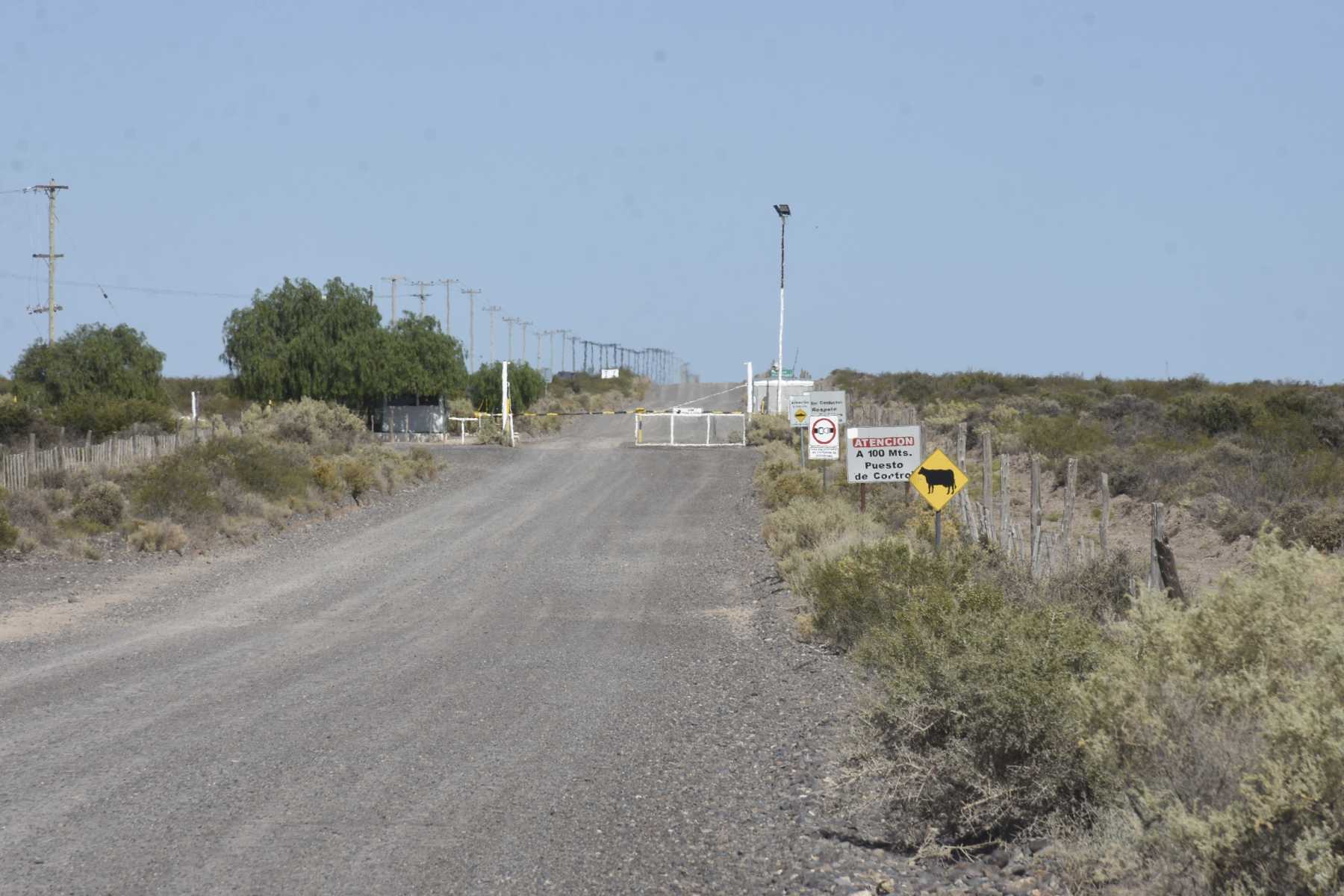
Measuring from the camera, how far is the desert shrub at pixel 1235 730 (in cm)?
475

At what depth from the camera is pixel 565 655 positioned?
13.4 m

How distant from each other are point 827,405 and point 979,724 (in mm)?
20964

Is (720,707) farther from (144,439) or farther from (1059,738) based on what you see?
(144,439)

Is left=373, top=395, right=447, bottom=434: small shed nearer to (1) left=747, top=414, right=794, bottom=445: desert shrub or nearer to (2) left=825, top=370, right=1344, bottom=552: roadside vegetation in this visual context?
(1) left=747, top=414, right=794, bottom=445: desert shrub

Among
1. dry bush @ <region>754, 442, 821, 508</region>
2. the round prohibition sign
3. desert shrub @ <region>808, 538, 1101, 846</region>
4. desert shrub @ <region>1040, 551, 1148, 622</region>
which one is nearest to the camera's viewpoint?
desert shrub @ <region>808, 538, 1101, 846</region>

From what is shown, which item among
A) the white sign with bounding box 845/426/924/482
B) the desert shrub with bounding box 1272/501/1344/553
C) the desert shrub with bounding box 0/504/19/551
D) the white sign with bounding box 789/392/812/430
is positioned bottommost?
the desert shrub with bounding box 0/504/19/551

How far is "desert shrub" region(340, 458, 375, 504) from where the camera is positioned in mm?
31828

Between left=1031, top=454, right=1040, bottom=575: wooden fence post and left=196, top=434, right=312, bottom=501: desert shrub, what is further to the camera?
left=196, top=434, right=312, bottom=501: desert shrub

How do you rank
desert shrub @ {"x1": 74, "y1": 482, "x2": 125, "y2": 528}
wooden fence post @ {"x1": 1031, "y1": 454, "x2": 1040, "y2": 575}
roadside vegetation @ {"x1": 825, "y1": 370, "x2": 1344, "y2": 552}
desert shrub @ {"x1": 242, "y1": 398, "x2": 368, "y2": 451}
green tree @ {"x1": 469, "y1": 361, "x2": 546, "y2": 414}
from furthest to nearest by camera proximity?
1. green tree @ {"x1": 469, "y1": 361, "x2": 546, "y2": 414}
2. desert shrub @ {"x1": 242, "y1": 398, "x2": 368, "y2": 451}
3. desert shrub @ {"x1": 74, "y1": 482, "x2": 125, "y2": 528}
4. roadside vegetation @ {"x1": 825, "y1": 370, "x2": 1344, "y2": 552}
5. wooden fence post @ {"x1": 1031, "y1": 454, "x2": 1040, "y2": 575}

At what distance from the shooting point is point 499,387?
273 feet

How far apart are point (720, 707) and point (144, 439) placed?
72.6ft

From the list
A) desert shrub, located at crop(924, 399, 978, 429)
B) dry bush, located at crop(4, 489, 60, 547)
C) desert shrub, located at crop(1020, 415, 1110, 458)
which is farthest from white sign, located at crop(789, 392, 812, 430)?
desert shrub, located at crop(924, 399, 978, 429)

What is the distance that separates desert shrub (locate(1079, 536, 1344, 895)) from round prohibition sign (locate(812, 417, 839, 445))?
1884 centimetres

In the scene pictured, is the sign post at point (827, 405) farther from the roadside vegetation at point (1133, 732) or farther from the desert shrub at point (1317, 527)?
the roadside vegetation at point (1133, 732)
